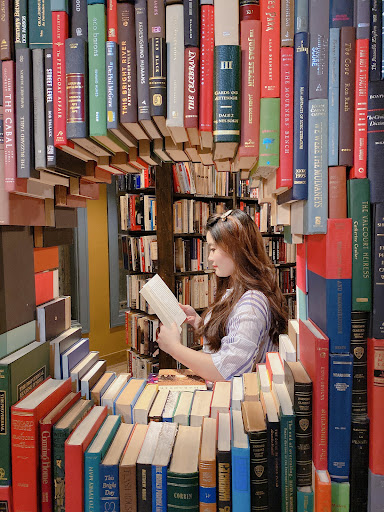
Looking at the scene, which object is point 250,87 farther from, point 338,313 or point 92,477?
point 92,477

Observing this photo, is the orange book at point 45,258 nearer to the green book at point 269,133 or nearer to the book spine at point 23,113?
the book spine at point 23,113

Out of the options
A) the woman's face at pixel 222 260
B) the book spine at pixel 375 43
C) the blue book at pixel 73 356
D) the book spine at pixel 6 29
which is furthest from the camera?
the woman's face at pixel 222 260

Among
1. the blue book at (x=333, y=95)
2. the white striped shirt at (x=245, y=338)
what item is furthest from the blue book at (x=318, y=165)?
the white striped shirt at (x=245, y=338)

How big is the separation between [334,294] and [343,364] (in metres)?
0.14

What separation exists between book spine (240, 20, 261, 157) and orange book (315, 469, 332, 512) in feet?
2.17

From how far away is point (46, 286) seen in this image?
1.22 metres

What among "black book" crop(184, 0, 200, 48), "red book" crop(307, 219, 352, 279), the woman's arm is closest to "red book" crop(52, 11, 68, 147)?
"black book" crop(184, 0, 200, 48)

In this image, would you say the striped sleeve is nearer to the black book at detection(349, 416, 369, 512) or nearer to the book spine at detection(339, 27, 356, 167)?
the black book at detection(349, 416, 369, 512)

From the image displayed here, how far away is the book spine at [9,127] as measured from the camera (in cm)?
89

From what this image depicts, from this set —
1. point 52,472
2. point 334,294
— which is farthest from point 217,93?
point 52,472

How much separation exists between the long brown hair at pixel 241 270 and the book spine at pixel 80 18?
46.8 inches

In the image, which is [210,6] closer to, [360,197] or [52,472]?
[360,197]

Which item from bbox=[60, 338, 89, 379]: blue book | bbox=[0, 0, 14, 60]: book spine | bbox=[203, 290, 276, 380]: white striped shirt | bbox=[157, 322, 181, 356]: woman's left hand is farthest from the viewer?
bbox=[157, 322, 181, 356]: woman's left hand

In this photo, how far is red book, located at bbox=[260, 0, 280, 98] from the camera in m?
0.80
